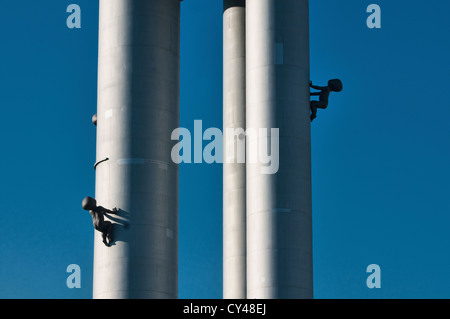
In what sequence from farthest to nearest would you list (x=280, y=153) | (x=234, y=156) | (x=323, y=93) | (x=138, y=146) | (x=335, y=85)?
(x=234, y=156) → (x=335, y=85) → (x=323, y=93) → (x=138, y=146) → (x=280, y=153)

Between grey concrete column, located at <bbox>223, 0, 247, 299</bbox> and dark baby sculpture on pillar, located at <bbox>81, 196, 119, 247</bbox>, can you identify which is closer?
dark baby sculpture on pillar, located at <bbox>81, 196, 119, 247</bbox>

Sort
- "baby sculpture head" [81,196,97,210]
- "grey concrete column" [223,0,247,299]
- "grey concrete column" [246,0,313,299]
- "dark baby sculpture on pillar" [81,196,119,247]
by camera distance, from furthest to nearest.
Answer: "grey concrete column" [223,0,247,299] → "grey concrete column" [246,0,313,299] → "dark baby sculpture on pillar" [81,196,119,247] → "baby sculpture head" [81,196,97,210]

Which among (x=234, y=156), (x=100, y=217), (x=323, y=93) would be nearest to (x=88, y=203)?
(x=100, y=217)

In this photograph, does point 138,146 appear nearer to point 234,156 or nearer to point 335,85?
point 234,156

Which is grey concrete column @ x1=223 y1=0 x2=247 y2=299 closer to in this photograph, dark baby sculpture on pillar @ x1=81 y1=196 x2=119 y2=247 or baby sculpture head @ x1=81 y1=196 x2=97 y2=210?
dark baby sculpture on pillar @ x1=81 y1=196 x2=119 y2=247

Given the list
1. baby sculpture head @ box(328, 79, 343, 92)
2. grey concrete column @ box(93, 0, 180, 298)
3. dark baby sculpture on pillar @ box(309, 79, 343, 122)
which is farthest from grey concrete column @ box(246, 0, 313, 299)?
grey concrete column @ box(93, 0, 180, 298)
